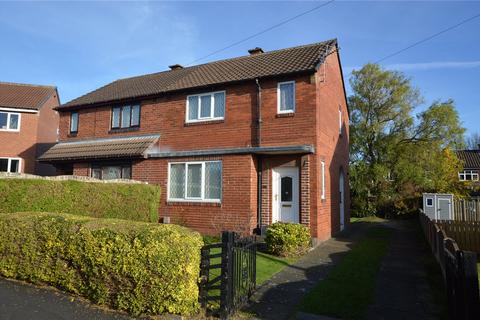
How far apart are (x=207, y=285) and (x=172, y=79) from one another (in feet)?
47.0

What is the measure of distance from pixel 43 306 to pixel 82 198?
21.2 feet

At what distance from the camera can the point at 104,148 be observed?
16969 mm

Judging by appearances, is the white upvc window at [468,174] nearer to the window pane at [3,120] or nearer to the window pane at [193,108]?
the window pane at [193,108]

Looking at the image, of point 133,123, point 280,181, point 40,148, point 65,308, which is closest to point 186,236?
point 65,308

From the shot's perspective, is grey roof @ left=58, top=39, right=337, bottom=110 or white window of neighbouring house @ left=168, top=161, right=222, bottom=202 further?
white window of neighbouring house @ left=168, top=161, right=222, bottom=202

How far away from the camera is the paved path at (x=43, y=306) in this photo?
5.57 m

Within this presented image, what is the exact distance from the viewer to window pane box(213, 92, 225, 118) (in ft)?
47.9

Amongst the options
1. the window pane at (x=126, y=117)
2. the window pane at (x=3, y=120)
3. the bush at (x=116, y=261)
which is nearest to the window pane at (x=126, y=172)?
the window pane at (x=126, y=117)

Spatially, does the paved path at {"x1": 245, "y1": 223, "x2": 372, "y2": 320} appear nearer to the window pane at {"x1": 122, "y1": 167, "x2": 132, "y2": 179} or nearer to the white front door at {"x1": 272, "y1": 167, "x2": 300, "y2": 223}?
the white front door at {"x1": 272, "y1": 167, "x2": 300, "y2": 223}

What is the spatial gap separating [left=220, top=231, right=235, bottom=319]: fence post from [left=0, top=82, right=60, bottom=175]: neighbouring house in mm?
23114

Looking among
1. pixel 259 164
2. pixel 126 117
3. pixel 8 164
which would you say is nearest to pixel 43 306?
pixel 259 164

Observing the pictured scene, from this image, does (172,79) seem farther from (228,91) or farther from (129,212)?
(129,212)

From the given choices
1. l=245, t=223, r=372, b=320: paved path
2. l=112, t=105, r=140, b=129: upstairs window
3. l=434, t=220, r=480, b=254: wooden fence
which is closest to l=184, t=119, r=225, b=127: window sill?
l=112, t=105, r=140, b=129: upstairs window

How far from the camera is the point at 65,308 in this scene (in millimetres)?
5902
